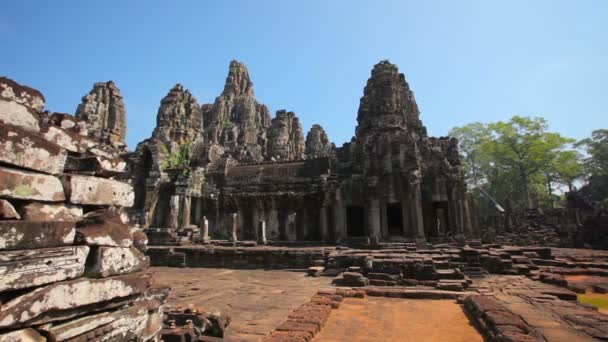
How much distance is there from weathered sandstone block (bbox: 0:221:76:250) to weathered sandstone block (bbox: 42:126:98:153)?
66cm

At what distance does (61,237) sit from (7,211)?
1.25ft

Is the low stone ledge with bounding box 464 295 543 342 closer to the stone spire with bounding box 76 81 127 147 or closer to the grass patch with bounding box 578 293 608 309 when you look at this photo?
the grass patch with bounding box 578 293 608 309

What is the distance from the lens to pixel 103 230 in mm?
2602

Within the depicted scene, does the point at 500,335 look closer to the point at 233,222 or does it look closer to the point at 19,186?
the point at 19,186

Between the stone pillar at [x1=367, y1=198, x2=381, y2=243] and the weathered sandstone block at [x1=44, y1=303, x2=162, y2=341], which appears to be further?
the stone pillar at [x1=367, y1=198, x2=381, y2=243]

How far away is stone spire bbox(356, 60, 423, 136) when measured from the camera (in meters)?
19.2

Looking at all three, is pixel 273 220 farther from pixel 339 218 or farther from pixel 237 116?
pixel 237 116

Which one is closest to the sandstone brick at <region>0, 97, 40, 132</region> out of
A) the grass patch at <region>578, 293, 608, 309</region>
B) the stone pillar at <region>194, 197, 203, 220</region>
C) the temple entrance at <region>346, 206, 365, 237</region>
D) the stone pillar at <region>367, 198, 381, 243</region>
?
the grass patch at <region>578, 293, 608, 309</region>

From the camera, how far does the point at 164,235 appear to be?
58.5ft

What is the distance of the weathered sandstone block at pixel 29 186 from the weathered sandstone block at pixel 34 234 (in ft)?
0.65

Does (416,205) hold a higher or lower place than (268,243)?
higher

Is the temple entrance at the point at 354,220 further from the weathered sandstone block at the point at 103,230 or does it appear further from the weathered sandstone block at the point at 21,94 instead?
the weathered sandstone block at the point at 21,94

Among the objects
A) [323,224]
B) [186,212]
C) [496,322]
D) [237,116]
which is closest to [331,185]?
[323,224]

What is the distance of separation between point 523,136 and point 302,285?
1429 inches
